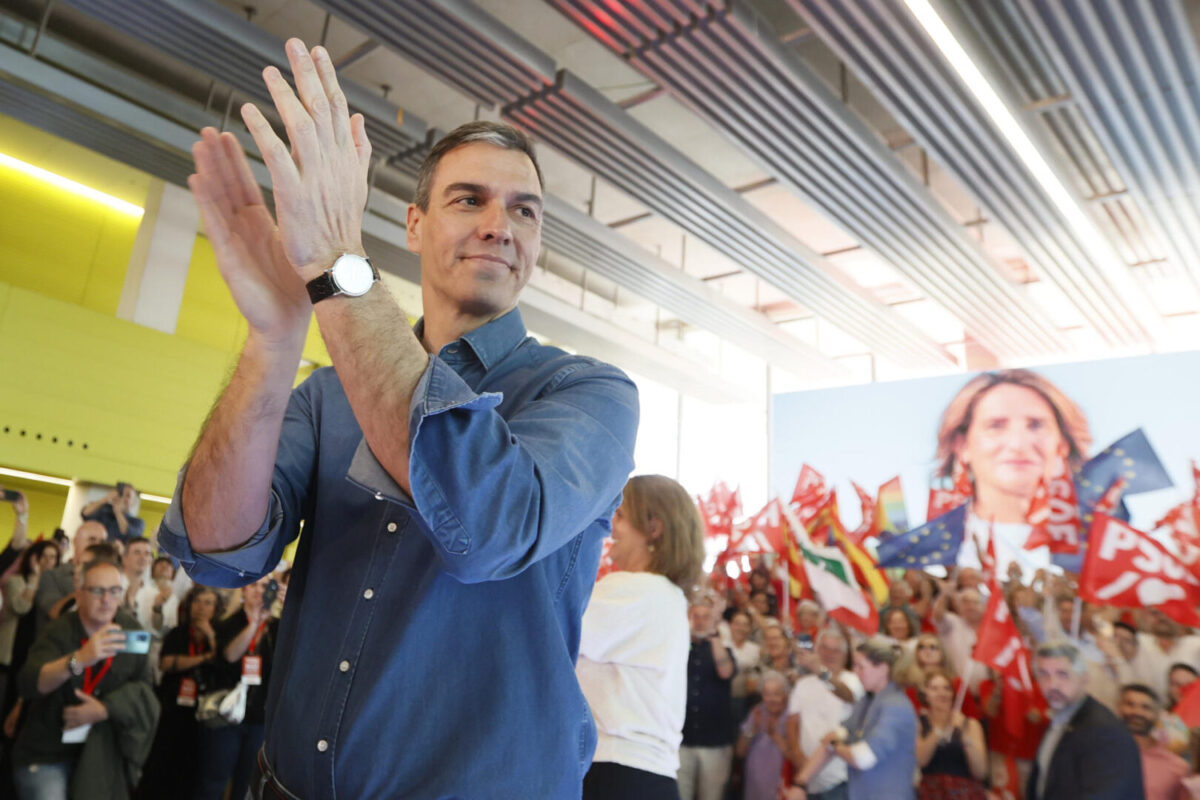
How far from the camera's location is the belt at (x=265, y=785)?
2.72 feet

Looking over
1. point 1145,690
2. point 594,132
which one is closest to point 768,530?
point 1145,690

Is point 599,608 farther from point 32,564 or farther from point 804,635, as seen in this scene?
point 32,564

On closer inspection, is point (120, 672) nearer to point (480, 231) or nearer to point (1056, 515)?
point (480, 231)

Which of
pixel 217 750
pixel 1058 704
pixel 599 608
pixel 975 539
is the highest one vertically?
pixel 975 539

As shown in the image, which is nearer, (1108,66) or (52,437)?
(1108,66)

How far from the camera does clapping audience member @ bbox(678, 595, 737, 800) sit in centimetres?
443

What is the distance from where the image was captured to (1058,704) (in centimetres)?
381

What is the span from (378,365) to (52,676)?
3.73 m

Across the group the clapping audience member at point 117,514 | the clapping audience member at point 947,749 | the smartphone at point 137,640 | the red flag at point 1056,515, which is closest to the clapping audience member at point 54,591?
the smartphone at point 137,640

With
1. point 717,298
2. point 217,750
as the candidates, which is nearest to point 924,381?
point 717,298

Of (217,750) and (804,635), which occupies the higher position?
(804,635)

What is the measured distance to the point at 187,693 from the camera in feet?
14.8

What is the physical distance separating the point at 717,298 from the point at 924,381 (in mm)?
3550

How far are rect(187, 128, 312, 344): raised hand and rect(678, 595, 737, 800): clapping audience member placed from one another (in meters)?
4.00
